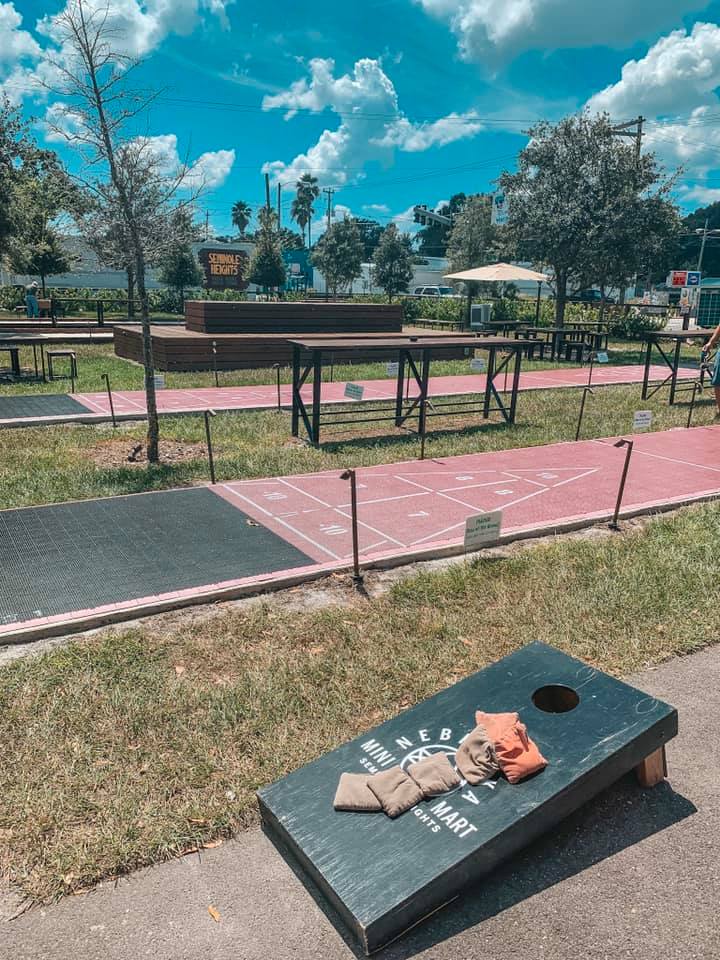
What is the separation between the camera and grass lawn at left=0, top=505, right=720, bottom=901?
3.20m

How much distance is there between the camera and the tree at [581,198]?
980 inches

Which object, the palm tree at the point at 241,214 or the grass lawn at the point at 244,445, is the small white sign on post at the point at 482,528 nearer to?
the grass lawn at the point at 244,445

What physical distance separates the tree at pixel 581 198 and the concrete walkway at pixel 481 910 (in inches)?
988

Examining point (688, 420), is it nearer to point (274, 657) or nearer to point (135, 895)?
point (274, 657)

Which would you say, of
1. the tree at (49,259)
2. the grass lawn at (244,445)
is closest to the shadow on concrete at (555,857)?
the grass lawn at (244,445)

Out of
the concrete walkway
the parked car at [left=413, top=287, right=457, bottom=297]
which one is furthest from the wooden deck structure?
the parked car at [left=413, top=287, right=457, bottom=297]

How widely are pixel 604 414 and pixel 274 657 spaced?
1123 centimetres

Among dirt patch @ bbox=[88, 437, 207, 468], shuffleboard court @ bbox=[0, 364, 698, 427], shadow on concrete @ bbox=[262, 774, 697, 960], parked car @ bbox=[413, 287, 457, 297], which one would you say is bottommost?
shadow on concrete @ bbox=[262, 774, 697, 960]

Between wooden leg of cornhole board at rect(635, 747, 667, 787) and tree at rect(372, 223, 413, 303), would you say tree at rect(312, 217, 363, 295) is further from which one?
wooden leg of cornhole board at rect(635, 747, 667, 787)

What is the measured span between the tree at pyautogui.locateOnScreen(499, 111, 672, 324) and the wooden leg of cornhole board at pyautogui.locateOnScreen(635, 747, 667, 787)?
24.6m

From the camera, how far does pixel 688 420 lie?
525 inches

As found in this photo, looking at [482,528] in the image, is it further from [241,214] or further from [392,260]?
[241,214]

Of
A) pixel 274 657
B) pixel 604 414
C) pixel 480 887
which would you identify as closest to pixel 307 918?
pixel 480 887

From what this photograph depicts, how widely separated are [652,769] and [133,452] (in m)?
8.45
